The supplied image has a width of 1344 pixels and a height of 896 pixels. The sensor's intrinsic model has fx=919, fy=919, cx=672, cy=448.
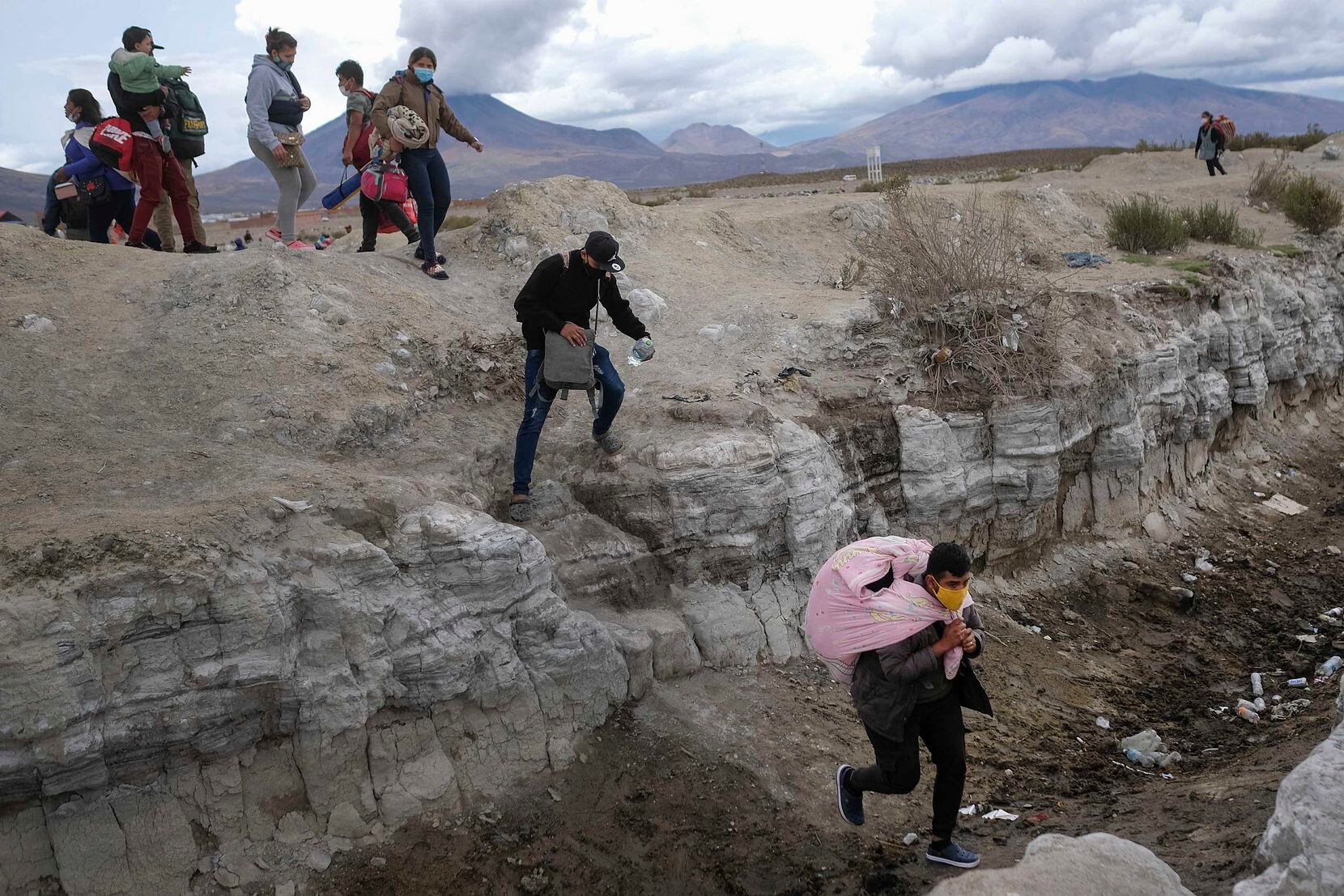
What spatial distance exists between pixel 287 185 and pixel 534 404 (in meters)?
3.85

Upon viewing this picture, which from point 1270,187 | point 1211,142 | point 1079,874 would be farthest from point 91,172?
point 1211,142

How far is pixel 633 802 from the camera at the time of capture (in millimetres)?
4840

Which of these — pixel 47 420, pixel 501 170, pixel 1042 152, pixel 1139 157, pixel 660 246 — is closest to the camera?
pixel 47 420

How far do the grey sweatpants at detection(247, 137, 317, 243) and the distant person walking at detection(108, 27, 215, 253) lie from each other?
700 millimetres

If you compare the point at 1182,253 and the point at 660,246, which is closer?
the point at 660,246

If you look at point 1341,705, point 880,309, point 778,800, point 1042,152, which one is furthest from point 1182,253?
point 1042,152

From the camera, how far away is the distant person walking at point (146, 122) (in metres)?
7.23

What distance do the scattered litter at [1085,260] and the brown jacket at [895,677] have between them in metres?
8.89

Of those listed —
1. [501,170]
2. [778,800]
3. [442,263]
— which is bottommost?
[778,800]

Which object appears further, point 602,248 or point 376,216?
point 376,216

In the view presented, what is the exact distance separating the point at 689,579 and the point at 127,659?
3220 millimetres

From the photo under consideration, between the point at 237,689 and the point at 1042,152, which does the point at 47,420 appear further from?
the point at 1042,152

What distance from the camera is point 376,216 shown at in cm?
845

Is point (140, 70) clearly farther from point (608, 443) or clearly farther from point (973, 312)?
point (973, 312)
